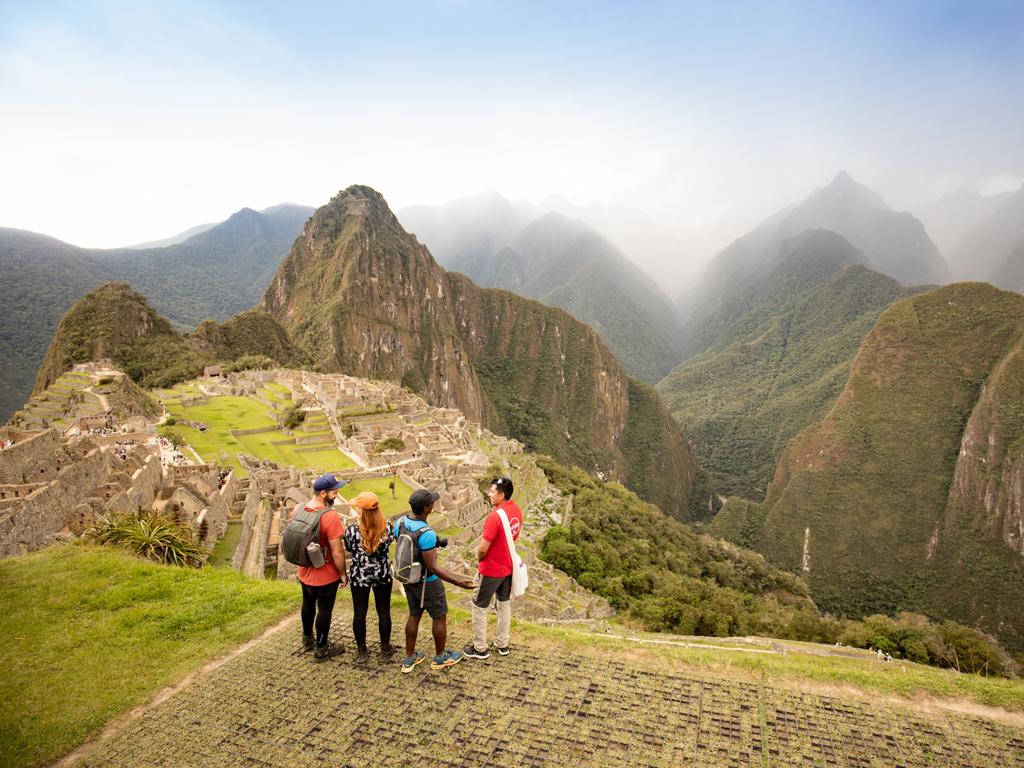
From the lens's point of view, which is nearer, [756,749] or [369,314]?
[756,749]

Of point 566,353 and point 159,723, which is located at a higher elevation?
point 566,353

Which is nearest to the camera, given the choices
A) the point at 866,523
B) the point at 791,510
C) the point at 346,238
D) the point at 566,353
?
the point at 866,523

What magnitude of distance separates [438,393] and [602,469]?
144 feet

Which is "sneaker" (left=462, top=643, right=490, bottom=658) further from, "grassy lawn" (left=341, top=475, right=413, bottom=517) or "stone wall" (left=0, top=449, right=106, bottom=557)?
"grassy lawn" (left=341, top=475, right=413, bottom=517)

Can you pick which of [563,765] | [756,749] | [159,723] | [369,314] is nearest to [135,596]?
[159,723]

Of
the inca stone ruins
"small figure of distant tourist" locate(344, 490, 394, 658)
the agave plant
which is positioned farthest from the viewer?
the inca stone ruins

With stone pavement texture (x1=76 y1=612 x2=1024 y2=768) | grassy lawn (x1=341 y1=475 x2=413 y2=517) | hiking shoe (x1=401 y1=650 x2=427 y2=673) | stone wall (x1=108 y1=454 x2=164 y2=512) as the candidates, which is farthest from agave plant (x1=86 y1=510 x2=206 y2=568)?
grassy lawn (x1=341 y1=475 x2=413 y2=517)

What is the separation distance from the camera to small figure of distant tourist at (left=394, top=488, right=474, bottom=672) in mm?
5746

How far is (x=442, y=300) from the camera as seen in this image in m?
150

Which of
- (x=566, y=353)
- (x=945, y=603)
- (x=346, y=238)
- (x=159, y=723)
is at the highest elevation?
(x=346, y=238)

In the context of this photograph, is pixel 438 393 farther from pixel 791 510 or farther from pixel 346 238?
pixel 791 510

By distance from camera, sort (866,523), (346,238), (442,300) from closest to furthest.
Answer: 1. (866,523)
2. (346,238)
3. (442,300)

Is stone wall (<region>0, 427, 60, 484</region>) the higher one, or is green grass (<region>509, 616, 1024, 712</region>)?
stone wall (<region>0, 427, 60, 484</region>)

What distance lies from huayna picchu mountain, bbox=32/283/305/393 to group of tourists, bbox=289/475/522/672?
65133mm
